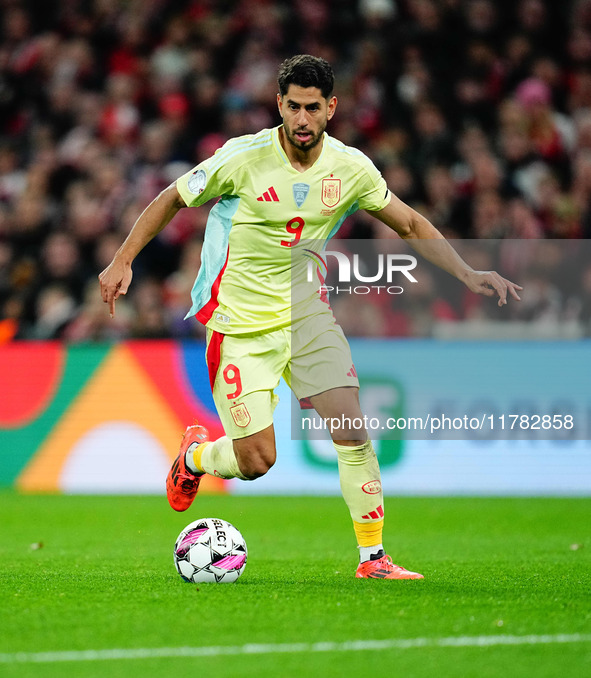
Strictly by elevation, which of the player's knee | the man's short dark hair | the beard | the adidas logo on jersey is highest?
the man's short dark hair

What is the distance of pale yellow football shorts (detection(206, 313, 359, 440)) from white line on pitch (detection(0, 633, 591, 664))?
72.5 inches

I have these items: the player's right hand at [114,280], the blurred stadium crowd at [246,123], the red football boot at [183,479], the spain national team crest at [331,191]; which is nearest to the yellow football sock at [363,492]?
the red football boot at [183,479]

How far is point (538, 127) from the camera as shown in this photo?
1234 cm

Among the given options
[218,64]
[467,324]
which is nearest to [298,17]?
[218,64]

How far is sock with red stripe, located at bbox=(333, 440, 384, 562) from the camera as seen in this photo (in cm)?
577

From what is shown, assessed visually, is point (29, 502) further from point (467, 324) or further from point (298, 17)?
point (298, 17)

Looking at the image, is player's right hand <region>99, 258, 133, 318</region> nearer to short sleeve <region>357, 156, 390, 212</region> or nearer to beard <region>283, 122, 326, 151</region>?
beard <region>283, 122, 326, 151</region>

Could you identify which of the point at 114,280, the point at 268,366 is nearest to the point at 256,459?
the point at 268,366

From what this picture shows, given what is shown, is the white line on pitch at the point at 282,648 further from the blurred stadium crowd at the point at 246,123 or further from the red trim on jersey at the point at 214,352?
the blurred stadium crowd at the point at 246,123

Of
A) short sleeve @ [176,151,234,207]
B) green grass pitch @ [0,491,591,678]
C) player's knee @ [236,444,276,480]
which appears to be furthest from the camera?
player's knee @ [236,444,276,480]

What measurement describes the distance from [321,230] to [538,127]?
7.06m

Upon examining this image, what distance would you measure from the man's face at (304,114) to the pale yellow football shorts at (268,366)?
3.06ft

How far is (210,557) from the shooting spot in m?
5.62

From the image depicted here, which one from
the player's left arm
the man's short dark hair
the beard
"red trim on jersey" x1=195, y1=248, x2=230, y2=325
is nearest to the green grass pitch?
"red trim on jersey" x1=195, y1=248, x2=230, y2=325
